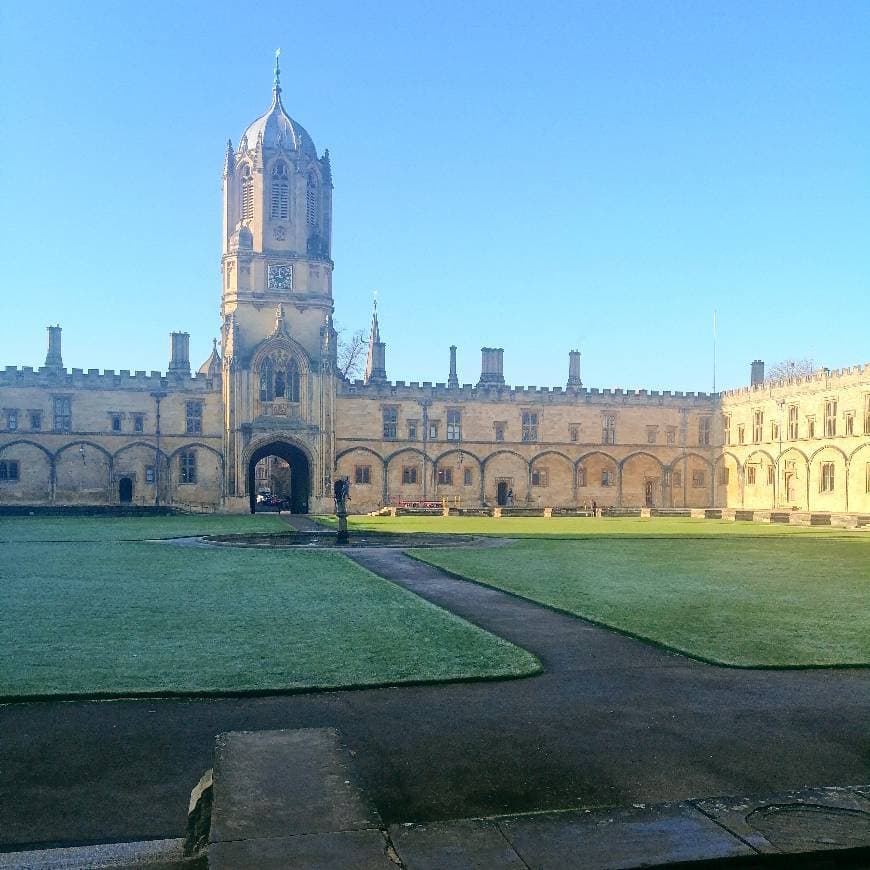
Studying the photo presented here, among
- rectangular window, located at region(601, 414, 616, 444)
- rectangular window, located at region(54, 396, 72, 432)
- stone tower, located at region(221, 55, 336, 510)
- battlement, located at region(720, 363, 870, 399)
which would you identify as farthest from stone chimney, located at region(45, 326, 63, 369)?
battlement, located at region(720, 363, 870, 399)

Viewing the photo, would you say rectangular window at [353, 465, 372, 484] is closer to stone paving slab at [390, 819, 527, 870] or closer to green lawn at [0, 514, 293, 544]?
green lawn at [0, 514, 293, 544]

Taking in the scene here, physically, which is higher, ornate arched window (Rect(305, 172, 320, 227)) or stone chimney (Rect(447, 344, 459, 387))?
ornate arched window (Rect(305, 172, 320, 227))

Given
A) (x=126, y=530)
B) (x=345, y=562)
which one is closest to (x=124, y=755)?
(x=345, y=562)

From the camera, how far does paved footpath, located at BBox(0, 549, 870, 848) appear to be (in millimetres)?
5184

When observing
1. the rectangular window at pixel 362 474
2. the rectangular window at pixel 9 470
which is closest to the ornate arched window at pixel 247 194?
the rectangular window at pixel 362 474

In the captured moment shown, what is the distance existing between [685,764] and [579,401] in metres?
49.3

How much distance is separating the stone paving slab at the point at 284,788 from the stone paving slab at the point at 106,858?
352 mm

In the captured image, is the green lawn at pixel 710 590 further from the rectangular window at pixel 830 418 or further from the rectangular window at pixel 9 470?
the rectangular window at pixel 9 470

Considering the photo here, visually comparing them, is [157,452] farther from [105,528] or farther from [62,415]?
[105,528]

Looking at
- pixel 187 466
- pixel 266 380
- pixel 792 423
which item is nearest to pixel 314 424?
pixel 266 380

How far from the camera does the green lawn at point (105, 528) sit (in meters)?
26.5

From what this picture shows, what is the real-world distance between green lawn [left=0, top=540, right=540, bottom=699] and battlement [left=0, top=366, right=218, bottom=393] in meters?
33.1

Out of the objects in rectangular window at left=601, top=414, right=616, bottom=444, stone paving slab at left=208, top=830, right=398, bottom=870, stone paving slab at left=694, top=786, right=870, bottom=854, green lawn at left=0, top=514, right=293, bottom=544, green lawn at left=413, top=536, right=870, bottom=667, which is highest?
rectangular window at left=601, top=414, right=616, bottom=444

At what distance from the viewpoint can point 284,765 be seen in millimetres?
4906
